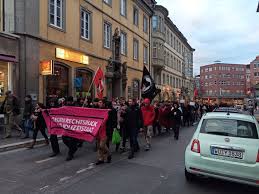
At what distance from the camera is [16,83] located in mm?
14406

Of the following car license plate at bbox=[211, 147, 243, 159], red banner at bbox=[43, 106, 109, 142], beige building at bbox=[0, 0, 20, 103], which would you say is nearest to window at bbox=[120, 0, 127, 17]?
beige building at bbox=[0, 0, 20, 103]

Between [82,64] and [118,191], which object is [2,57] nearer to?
[82,64]

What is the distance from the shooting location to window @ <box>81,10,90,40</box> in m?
20.1

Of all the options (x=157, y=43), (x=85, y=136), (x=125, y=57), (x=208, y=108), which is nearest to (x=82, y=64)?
(x=125, y=57)

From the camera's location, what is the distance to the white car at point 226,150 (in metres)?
5.54

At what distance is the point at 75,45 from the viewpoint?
19.0m

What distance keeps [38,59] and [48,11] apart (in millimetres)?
2808

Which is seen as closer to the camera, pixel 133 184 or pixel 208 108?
pixel 133 184

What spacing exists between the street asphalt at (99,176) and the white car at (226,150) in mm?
455

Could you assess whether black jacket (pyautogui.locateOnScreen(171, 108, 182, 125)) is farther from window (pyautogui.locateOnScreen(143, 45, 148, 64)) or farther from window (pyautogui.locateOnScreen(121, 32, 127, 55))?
window (pyautogui.locateOnScreen(143, 45, 148, 64))

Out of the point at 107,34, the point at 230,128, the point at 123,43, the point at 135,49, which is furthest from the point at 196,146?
the point at 135,49

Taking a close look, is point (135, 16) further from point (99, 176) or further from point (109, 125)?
point (99, 176)

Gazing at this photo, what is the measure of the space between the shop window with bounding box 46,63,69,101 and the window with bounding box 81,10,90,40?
334 centimetres

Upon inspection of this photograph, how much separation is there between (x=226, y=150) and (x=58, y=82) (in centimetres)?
1347
